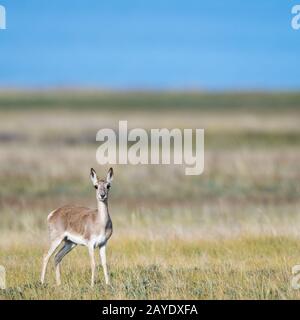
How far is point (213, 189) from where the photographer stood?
2852 centimetres

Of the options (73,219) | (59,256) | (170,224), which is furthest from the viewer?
(170,224)

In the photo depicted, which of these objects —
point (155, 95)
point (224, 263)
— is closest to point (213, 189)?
point (224, 263)

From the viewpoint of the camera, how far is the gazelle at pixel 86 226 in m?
10.9

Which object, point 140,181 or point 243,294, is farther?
point 140,181

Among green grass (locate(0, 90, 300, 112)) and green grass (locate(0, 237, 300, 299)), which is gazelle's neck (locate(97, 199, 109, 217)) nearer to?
green grass (locate(0, 237, 300, 299))

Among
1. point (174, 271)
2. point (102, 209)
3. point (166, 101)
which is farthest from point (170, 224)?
point (166, 101)

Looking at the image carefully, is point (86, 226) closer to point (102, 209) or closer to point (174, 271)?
point (102, 209)

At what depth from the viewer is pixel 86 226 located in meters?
11.1

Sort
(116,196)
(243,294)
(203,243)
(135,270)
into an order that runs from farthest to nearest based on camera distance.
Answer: (116,196) → (203,243) → (135,270) → (243,294)

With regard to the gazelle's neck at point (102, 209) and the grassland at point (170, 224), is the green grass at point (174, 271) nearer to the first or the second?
the grassland at point (170, 224)

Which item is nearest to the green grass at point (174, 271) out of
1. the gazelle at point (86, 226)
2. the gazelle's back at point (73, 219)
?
the gazelle at point (86, 226)

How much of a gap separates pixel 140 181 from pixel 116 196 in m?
3.04

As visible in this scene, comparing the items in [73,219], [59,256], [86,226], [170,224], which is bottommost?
[59,256]
